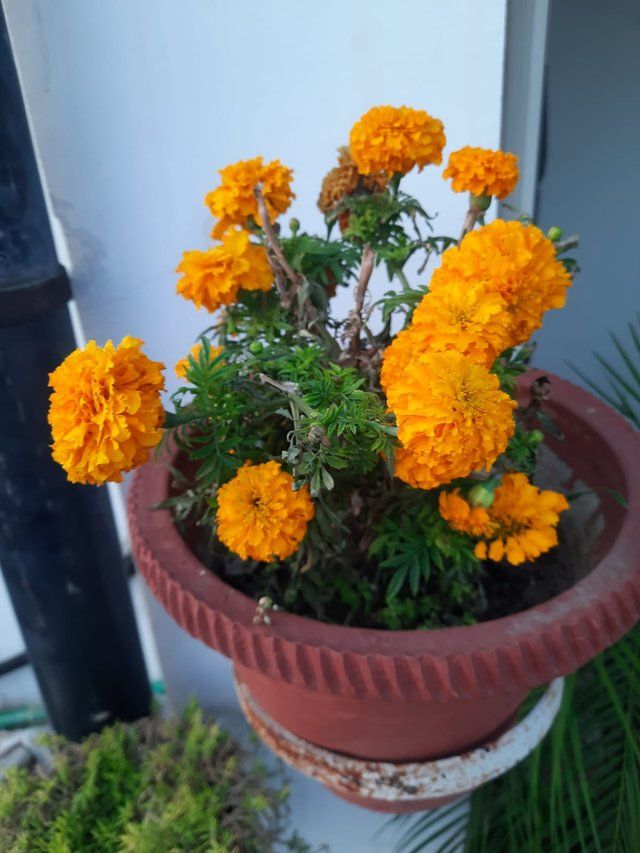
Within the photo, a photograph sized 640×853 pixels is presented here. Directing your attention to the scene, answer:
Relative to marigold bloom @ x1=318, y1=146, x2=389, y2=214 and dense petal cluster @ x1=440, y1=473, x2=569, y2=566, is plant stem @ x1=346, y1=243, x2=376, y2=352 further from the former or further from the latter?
dense petal cluster @ x1=440, y1=473, x2=569, y2=566

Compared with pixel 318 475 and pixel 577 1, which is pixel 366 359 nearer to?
pixel 318 475

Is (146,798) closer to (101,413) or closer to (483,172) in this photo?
(101,413)

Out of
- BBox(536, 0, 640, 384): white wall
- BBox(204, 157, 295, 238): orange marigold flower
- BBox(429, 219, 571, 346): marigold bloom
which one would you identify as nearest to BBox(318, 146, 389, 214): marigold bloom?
BBox(204, 157, 295, 238): orange marigold flower

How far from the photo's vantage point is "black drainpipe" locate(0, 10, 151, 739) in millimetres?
706

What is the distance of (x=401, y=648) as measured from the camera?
538 millimetres

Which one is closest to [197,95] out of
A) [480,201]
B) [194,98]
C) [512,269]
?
[194,98]

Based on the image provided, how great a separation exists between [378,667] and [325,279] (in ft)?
1.15

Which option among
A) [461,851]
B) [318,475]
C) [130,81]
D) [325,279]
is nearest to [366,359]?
[325,279]

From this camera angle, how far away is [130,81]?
0.76m

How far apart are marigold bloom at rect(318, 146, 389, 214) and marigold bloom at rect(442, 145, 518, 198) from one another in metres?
0.07

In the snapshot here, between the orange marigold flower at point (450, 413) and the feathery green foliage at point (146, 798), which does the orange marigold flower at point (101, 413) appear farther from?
the feathery green foliage at point (146, 798)

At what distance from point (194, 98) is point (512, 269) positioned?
0.50m

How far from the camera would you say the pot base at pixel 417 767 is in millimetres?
676

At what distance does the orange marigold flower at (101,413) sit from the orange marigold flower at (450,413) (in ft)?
0.56
